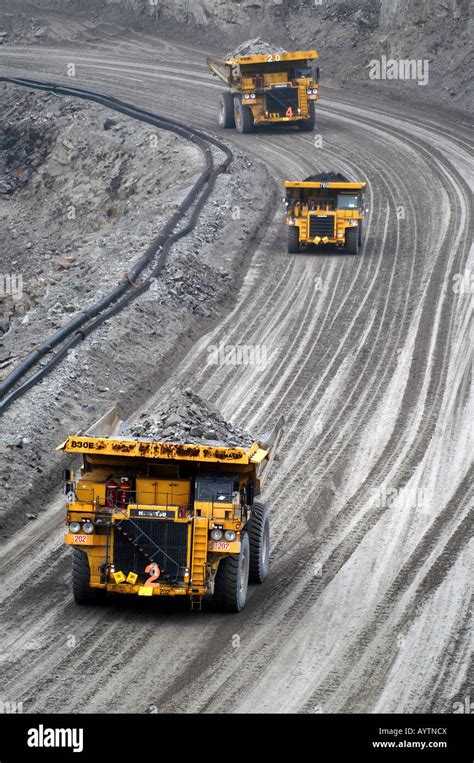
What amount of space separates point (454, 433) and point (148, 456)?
29.1ft

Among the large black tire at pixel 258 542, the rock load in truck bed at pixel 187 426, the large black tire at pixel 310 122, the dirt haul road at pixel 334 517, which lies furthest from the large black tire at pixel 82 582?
the large black tire at pixel 310 122

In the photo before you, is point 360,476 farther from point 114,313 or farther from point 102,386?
point 114,313

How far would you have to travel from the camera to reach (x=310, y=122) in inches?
1736

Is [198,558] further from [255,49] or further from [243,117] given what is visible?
[255,49]

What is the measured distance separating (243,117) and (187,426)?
29.7m

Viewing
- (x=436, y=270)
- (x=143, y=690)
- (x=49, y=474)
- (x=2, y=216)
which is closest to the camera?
(x=143, y=690)

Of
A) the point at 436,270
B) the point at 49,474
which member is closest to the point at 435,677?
the point at 49,474

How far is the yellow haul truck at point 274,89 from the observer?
43125mm

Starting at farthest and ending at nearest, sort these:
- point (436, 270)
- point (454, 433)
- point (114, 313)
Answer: point (436, 270)
point (114, 313)
point (454, 433)

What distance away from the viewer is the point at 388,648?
14.1 meters

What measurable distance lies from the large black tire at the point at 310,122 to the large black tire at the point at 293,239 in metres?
12.5

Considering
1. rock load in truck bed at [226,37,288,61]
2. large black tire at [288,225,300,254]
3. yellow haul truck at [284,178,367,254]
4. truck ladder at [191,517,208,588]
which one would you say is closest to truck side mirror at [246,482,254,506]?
truck ladder at [191,517,208,588]

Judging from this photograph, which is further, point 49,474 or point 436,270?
point 436,270

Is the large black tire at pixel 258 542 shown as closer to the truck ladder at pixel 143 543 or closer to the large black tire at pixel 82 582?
the truck ladder at pixel 143 543
